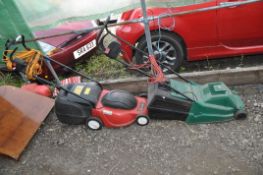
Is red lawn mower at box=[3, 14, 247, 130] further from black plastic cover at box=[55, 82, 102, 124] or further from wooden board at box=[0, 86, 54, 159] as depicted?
wooden board at box=[0, 86, 54, 159]

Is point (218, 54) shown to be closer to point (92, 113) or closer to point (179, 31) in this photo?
point (179, 31)

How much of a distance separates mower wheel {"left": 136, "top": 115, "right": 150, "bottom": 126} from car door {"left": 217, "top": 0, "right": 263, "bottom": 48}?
5.29 feet

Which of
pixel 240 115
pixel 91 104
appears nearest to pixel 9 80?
pixel 91 104

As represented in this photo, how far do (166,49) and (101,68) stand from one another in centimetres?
122

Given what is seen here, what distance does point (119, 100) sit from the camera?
3.58 metres

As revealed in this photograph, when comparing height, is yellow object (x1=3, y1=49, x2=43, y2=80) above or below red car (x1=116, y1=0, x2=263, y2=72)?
above

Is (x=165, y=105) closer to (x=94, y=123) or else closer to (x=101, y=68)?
(x=94, y=123)

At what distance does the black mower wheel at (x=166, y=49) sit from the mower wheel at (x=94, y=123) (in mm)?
1220

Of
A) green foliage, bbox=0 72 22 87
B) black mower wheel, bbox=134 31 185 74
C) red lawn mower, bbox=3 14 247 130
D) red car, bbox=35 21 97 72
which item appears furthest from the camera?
green foliage, bbox=0 72 22 87

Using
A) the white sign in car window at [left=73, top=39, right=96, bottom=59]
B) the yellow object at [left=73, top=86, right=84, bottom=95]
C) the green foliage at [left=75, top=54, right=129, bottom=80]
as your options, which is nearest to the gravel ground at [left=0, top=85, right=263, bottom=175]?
the yellow object at [left=73, top=86, right=84, bottom=95]

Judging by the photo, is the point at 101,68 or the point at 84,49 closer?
the point at 84,49

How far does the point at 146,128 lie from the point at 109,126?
18.2 inches

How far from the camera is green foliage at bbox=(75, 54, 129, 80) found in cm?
485

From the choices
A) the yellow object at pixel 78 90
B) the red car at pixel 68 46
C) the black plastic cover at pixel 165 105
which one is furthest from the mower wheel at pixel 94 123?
the red car at pixel 68 46
